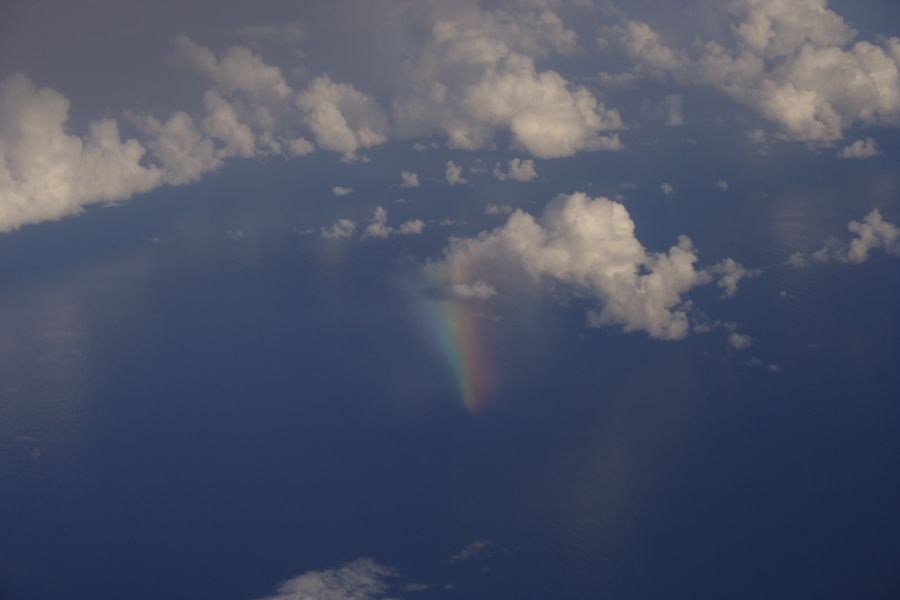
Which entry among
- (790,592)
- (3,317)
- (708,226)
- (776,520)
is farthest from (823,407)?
(3,317)

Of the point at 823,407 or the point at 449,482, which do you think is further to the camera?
the point at 823,407

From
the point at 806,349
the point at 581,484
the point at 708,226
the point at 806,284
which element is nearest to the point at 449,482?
the point at 581,484

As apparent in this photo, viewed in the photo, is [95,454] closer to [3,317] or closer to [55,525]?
[55,525]

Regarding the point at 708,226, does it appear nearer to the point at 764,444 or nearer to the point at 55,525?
the point at 764,444

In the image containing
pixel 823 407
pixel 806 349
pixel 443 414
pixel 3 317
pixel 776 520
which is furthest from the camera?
pixel 3 317

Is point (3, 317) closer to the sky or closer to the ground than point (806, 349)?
closer to the sky

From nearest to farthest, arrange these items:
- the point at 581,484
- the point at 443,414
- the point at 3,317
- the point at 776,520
Answer: the point at 776,520 < the point at 581,484 < the point at 443,414 < the point at 3,317

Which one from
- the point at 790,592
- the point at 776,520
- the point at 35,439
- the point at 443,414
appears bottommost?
the point at 790,592
